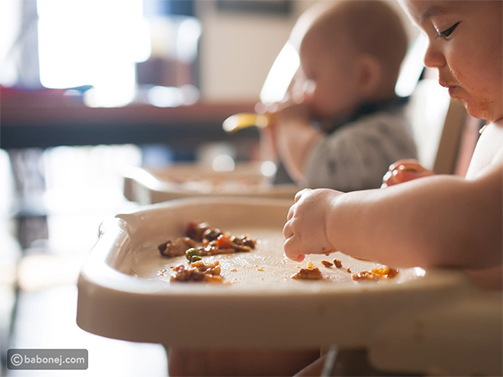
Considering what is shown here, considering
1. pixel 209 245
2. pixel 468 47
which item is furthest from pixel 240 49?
pixel 468 47

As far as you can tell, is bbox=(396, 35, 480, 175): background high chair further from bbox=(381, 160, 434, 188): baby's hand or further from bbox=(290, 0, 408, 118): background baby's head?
bbox=(381, 160, 434, 188): baby's hand

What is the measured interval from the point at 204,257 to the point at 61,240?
80.8 inches

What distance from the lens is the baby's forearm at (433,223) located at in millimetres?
301

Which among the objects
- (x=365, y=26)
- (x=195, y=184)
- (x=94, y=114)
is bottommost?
(x=195, y=184)

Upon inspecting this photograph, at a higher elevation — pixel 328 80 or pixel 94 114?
pixel 328 80

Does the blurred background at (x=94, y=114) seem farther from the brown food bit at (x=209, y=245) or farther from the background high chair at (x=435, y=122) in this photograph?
the background high chair at (x=435, y=122)

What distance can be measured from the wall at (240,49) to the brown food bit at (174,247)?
10.5 ft

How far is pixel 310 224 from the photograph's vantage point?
0.38 m

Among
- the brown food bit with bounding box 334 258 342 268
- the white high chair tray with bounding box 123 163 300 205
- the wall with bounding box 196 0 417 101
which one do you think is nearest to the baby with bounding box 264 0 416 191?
the white high chair tray with bounding box 123 163 300 205

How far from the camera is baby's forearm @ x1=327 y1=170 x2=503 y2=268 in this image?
0.30 m

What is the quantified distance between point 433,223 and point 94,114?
3.70 feet

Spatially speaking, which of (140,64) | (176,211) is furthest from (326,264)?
(140,64)

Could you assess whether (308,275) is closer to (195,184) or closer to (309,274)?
(309,274)

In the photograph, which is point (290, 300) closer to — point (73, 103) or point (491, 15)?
point (491, 15)
